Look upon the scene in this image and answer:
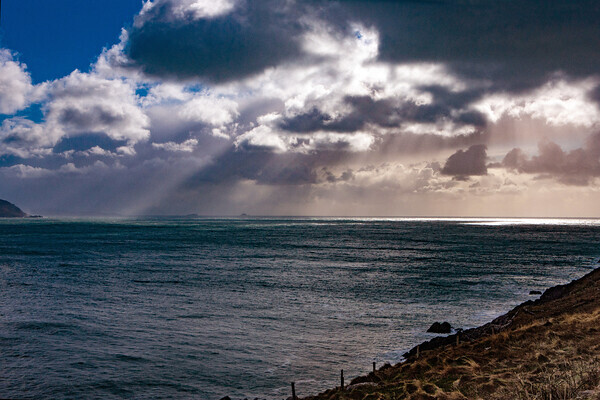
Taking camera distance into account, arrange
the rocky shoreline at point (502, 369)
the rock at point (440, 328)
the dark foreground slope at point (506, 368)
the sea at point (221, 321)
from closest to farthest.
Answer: the dark foreground slope at point (506, 368) < the rocky shoreline at point (502, 369) < the sea at point (221, 321) < the rock at point (440, 328)

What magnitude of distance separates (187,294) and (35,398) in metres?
25.9

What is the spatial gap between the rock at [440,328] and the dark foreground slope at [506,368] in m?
4.30

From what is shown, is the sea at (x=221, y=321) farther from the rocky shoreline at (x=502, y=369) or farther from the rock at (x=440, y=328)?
the rocky shoreline at (x=502, y=369)

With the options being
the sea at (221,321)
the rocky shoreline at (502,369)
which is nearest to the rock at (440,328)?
the sea at (221,321)

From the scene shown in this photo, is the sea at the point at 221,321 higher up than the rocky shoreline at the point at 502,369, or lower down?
lower down

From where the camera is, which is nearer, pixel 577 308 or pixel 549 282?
pixel 577 308

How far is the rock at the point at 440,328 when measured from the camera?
33500mm

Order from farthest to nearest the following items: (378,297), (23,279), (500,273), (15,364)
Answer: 1. (500,273)
2. (23,279)
3. (378,297)
4. (15,364)

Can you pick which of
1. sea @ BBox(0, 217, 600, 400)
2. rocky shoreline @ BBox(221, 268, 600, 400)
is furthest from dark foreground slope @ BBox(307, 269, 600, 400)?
sea @ BBox(0, 217, 600, 400)

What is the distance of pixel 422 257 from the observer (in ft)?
305

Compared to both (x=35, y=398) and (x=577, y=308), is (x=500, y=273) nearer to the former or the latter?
(x=577, y=308)

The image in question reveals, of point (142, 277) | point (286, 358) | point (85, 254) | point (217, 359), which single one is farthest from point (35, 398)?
point (85, 254)

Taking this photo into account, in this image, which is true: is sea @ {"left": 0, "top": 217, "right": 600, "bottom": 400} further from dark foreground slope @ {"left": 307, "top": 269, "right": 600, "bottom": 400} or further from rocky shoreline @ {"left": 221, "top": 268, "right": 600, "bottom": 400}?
dark foreground slope @ {"left": 307, "top": 269, "right": 600, "bottom": 400}

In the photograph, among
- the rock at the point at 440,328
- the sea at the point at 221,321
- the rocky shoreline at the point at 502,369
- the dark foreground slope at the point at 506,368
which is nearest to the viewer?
the dark foreground slope at the point at 506,368
